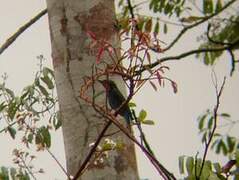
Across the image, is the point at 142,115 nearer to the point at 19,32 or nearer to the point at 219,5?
the point at 19,32

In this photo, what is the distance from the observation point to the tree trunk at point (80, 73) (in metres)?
0.98

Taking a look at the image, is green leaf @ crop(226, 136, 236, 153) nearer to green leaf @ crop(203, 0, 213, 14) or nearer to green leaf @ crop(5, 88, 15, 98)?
green leaf @ crop(203, 0, 213, 14)

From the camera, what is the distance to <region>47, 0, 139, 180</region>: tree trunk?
0.98m

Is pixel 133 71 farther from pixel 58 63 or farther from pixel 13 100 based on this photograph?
pixel 13 100

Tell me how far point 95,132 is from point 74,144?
0.04m

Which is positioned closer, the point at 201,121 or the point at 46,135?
the point at 46,135

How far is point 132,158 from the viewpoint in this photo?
3.34ft

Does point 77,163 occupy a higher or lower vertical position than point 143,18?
lower

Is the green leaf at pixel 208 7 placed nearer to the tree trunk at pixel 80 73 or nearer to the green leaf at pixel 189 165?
the tree trunk at pixel 80 73

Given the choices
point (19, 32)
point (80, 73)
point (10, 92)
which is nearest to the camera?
point (80, 73)

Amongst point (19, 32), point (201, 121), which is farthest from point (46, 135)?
point (201, 121)

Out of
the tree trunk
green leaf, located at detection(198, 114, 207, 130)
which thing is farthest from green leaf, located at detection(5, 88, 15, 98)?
green leaf, located at detection(198, 114, 207, 130)

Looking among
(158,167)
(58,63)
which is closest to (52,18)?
(58,63)

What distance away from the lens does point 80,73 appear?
1.03 meters
